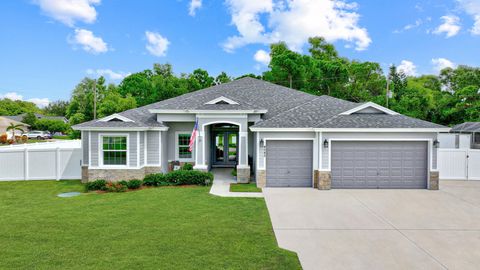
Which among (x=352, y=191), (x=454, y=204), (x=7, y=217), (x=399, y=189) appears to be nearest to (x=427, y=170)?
(x=399, y=189)

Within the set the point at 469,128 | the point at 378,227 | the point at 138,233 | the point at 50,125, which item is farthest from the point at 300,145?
the point at 50,125

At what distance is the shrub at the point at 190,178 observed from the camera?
1362 cm

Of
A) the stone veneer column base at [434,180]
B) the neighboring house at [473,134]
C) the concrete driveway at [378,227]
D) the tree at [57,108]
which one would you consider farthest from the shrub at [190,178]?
the tree at [57,108]

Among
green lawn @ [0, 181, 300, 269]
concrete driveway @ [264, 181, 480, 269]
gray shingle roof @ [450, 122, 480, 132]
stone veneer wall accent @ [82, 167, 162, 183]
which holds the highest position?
gray shingle roof @ [450, 122, 480, 132]

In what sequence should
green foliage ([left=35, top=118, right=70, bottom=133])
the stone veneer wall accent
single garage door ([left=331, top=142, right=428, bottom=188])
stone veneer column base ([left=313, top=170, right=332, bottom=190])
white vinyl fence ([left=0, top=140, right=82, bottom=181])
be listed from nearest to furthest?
stone veneer column base ([left=313, top=170, right=332, bottom=190])
single garage door ([left=331, top=142, right=428, bottom=188])
the stone veneer wall accent
white vinyl fence ([left=0, top=140, right=82, bottom=181])
green foliage ([left=35, top=118, right=70, bottom=133])

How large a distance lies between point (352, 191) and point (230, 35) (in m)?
26.7

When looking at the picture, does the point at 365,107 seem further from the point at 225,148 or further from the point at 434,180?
the point at 225,148

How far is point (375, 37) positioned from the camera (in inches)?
1196

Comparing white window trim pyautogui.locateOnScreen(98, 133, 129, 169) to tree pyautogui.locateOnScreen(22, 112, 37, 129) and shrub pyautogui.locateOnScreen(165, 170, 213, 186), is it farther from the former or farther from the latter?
tree pyautogui.locateOnScreen(22, 112, 37, 129)

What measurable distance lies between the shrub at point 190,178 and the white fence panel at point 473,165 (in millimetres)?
14046

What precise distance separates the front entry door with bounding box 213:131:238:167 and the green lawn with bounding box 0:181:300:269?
8271 millimetres

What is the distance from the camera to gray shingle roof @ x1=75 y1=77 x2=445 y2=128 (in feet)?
43.7

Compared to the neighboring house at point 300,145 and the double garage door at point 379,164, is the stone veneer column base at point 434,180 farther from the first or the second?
the double garage door at point 379,164

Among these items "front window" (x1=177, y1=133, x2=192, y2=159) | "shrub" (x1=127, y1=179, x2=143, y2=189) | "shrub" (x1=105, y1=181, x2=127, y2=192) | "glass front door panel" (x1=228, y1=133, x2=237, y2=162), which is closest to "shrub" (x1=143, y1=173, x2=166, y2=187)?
"shrub" (x1=127, y1=179, x2=143, y2=189)
